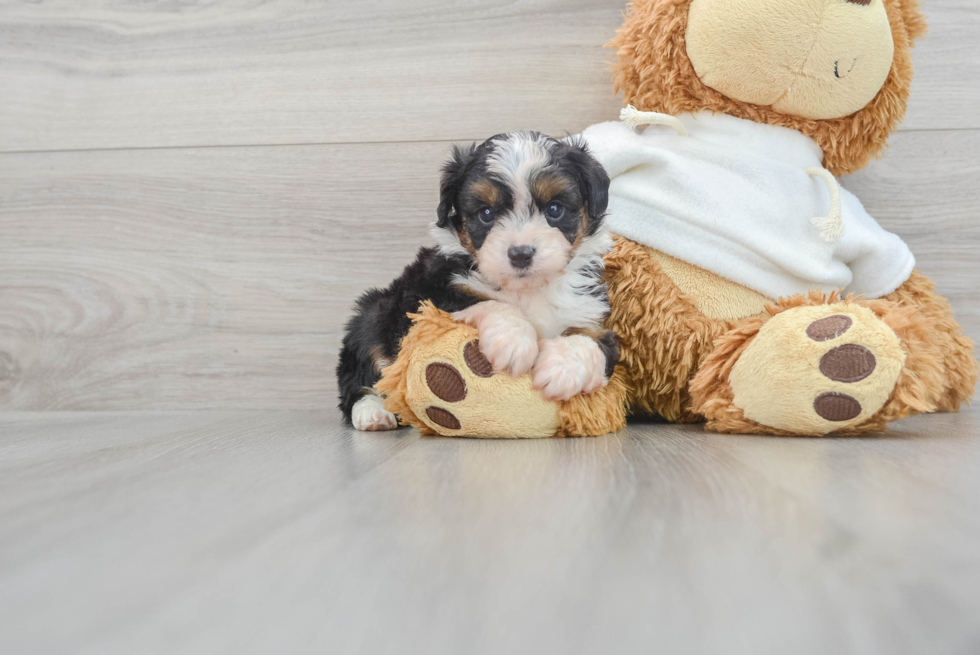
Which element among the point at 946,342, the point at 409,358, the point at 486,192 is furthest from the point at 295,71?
the point at 946,342

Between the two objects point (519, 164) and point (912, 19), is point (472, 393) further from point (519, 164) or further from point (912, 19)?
point (912, 19)


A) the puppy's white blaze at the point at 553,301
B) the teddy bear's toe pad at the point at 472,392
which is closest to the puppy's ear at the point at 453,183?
the puppy's white blaze at the point at 553,301

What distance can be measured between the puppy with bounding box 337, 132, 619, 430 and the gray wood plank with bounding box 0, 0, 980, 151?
59 centimetres

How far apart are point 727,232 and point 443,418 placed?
737 mm

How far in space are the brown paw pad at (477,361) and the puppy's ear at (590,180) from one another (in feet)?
1.21

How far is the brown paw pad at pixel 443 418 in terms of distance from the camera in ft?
4.48

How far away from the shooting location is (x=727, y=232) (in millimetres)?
1551

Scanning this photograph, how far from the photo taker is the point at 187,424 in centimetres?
176

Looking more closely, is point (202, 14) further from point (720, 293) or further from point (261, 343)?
point (720, 293)

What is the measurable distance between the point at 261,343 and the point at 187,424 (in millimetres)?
407

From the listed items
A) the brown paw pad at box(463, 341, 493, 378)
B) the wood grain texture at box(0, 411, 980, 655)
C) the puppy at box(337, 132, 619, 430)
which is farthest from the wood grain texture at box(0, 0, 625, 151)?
the wood grain texture at box(0, 411, 980, 655)

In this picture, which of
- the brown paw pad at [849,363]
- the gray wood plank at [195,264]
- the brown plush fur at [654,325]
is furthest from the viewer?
the gray wood plank at [195,264]

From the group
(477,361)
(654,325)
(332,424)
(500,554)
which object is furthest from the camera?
(332,424)

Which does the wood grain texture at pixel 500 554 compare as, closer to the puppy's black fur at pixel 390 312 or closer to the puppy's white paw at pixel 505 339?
the puppy's white paw at pixel 505 339
